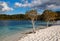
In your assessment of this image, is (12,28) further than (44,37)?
Yes

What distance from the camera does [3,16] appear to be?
164 meters

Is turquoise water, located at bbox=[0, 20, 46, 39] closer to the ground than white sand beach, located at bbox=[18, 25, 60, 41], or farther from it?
closer to the ground

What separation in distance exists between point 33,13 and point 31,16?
32.7 inches

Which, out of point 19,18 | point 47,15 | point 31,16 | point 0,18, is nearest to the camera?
point 31,16

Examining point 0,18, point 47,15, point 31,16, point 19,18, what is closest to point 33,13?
point 31,16

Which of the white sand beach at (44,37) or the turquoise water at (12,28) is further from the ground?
the white sand beach at (44,37)

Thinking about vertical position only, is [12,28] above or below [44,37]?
below

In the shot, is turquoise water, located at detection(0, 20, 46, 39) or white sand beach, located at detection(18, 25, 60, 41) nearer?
white sand beach, located at detection(18, 25, 60, 41)

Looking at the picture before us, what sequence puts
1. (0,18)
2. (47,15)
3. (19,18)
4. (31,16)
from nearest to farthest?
(31,16)
(47,15)
(19,18)
(0,18)

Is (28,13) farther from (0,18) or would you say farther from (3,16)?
(0,18)

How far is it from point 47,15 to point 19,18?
11527 cm

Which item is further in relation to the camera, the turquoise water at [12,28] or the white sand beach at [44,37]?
the turquoise water at [12,28]

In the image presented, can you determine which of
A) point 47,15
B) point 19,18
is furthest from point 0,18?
point 47,15

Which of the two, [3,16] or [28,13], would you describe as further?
[3,16]
